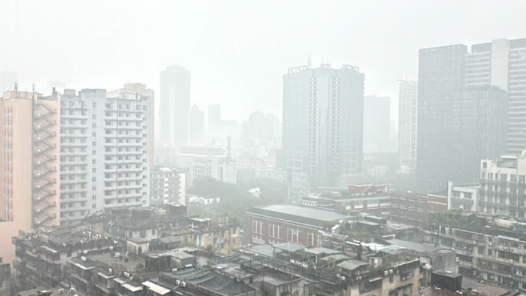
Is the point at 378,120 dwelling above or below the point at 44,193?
above

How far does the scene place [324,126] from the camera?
818 inches

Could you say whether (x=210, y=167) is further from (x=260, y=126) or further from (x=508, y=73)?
(x=260, y=126)

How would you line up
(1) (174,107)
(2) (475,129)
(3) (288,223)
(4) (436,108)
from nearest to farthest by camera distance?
(3) (288,223)
(2) (475,129)
(4) (436,108)
(1) (174,107)

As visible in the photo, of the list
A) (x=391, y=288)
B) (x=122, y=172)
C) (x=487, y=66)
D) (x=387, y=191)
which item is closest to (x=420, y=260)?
(x=391, y=288)

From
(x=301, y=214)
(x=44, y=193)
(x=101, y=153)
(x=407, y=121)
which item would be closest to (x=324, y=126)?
(x=407, y=121)

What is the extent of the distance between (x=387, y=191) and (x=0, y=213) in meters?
8.95

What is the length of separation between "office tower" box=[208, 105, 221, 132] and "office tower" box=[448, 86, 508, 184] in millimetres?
16386

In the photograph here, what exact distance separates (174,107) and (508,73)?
14.6m

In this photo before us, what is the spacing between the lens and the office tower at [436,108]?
63.1ft

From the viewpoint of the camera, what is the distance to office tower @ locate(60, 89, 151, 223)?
403 inches

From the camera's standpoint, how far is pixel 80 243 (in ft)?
21.0

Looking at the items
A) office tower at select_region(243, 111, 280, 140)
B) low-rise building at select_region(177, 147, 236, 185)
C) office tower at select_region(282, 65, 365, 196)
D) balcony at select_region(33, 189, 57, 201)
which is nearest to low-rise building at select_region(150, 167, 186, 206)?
low-rise building at select_region(177, 147, 236, 185)

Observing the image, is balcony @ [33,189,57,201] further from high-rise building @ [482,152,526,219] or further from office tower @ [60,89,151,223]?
high-rise building @ [482,152,526,219]

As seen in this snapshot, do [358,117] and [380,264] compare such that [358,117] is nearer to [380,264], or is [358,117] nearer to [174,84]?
[174,84]
